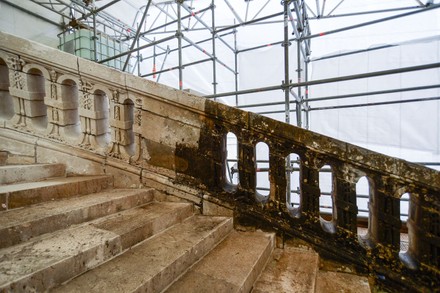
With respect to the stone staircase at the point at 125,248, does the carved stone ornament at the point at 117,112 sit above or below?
above

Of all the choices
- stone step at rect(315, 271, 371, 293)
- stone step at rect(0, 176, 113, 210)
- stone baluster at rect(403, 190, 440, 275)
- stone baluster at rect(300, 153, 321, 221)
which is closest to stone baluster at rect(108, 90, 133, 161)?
stone step at rect(0, 176, 113, 210)

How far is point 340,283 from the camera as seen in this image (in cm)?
199

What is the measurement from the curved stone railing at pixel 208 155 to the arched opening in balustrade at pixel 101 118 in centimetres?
1

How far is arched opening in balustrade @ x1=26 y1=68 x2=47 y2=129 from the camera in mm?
2830

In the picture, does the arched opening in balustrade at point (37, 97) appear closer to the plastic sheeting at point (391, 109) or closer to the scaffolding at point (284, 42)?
the scaffolding at point (284, 42)

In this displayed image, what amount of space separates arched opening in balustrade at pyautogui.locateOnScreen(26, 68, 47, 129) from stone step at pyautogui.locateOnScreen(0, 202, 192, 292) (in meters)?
1.84

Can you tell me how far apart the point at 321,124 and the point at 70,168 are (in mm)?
6500

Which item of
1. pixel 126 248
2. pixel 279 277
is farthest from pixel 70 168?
pixel 279 277

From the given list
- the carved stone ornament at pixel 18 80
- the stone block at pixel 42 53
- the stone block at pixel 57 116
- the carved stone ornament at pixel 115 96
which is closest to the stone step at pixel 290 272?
the carved stone ornament at pixel 115 96

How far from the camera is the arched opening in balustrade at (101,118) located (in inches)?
111

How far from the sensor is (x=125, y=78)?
2.63 meters

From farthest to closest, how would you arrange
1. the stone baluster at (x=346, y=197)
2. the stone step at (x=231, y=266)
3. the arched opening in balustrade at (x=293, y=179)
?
the arched opening in balustrade at (x=293, y=179), the stone baluster at (x=346, y=197), the stone step at (x=231, y=266)

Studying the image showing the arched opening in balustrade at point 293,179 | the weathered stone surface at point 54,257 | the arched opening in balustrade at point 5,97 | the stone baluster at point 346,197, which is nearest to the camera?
the weathered stone surface at point 54,257

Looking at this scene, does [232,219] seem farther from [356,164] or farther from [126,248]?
[356,164]
